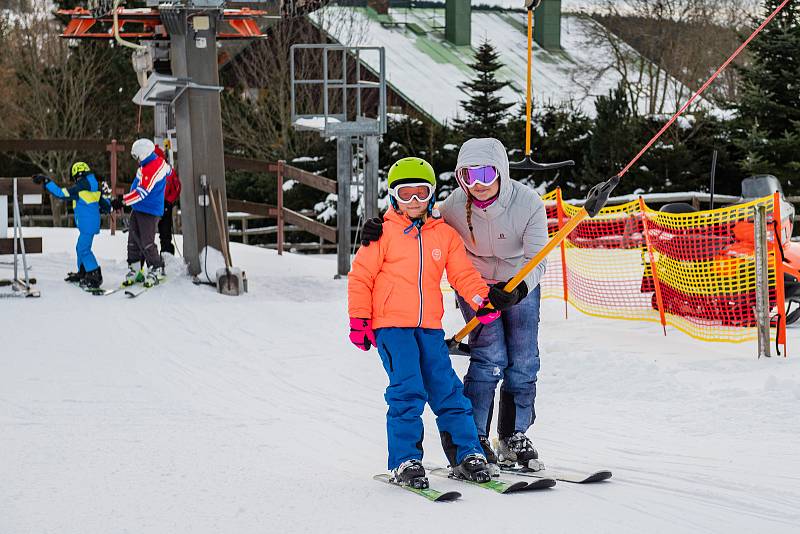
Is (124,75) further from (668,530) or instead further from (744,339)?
(668,530)

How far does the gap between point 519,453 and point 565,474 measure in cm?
27

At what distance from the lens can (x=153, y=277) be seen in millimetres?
11758

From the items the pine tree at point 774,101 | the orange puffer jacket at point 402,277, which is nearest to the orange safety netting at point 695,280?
the orange puffer jacket at point 402,277

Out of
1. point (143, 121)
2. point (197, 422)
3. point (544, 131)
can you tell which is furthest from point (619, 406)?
point (143, 121)

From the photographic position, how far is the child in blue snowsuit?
1147 cm

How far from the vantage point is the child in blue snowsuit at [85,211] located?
1147 centimetres

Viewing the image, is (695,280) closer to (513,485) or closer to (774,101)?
(513,485)

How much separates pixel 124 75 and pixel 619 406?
2498 centimetres

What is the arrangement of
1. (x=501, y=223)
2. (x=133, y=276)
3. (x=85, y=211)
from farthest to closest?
(x=133, y=276)
(x=85, y=211)
(x=501, y=223)

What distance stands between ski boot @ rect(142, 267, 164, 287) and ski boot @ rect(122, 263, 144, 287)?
0.21 ft

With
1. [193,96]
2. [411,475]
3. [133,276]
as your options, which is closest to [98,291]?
[133,276]

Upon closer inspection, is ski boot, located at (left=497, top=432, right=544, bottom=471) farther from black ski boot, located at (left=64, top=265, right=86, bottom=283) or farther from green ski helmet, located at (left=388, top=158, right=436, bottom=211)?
black ski boot, located at (left=64, top=265, right=86, bottom=283)

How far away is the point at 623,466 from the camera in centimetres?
545

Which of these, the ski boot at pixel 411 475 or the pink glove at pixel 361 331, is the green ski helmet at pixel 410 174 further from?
the ski boot at pixel 411 475
